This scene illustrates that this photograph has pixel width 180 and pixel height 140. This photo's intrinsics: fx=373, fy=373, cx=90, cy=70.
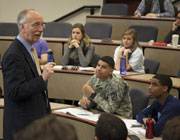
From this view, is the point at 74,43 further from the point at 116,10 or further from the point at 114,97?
the point at 116,10

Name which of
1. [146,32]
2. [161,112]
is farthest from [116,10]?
[161,112]

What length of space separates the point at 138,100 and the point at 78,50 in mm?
1826

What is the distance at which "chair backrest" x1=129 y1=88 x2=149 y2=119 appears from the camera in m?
3.49

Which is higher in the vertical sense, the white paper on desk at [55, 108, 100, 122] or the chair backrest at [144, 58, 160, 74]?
the chair backrest at [144, 58, 160, 74]

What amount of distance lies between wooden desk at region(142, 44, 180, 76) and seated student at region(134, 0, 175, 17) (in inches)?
53.4

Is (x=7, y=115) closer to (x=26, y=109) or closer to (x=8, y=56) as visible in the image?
(x=26, y=109)

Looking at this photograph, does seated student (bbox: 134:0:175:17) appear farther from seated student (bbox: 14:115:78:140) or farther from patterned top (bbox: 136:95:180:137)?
seated student (bbox: 14:115:78:140)

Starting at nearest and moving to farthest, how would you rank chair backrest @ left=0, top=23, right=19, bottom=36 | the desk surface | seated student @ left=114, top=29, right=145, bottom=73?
the desk surface < seated student @ left=114, top=29, right=145, bottom=73 < chair backrest @ left=0, top=23, right=19, bottom=36

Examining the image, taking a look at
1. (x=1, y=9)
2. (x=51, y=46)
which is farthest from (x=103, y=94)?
(x=1, y=9)

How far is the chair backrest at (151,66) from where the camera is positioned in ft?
16.1

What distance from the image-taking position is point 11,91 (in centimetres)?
216

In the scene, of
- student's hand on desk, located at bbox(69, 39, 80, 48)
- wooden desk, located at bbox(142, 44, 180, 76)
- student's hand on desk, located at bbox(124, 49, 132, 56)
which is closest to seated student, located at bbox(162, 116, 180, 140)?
student's hand on desk, located at bbox(124, 49, 132, 56)

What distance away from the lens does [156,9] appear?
23.2 ft

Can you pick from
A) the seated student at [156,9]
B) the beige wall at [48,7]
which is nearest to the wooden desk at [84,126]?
the seated student at [156,9]
